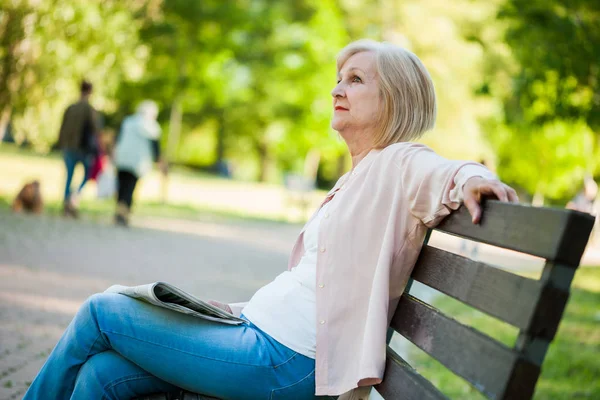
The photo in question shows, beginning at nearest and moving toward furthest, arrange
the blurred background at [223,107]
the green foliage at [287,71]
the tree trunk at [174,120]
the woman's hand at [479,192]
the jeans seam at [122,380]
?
the woman's hand at [479,192], the jeans seam at [122,380], the blurred background at [223,107], the green foliage at [287,71], the tree trunk at [174,120]

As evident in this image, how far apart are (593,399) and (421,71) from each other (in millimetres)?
3446

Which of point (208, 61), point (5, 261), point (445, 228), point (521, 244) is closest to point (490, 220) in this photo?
point (521, 244)

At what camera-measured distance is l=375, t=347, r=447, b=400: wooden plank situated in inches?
74.7

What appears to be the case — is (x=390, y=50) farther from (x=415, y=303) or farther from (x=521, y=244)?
(x=521, y=244)

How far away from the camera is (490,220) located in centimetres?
177

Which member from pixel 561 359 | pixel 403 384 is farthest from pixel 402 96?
pixel 561 359

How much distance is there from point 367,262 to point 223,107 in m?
38.5

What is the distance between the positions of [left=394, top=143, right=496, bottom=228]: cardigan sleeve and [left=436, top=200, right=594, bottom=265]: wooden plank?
0.08 m

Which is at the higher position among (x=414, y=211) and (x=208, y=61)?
(x=208, y=61)

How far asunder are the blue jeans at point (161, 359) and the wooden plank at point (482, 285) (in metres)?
0.50

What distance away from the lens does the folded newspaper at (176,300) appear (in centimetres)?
218

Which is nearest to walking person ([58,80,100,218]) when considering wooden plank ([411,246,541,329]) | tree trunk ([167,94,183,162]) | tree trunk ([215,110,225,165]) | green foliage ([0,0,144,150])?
green foliage ([0,0,144,150])

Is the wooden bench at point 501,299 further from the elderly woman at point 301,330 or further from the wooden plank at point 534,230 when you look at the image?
the elderly woman at point 301,330

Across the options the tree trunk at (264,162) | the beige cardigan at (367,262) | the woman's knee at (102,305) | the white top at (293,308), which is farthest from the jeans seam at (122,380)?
the tree trunk at (264,162)
